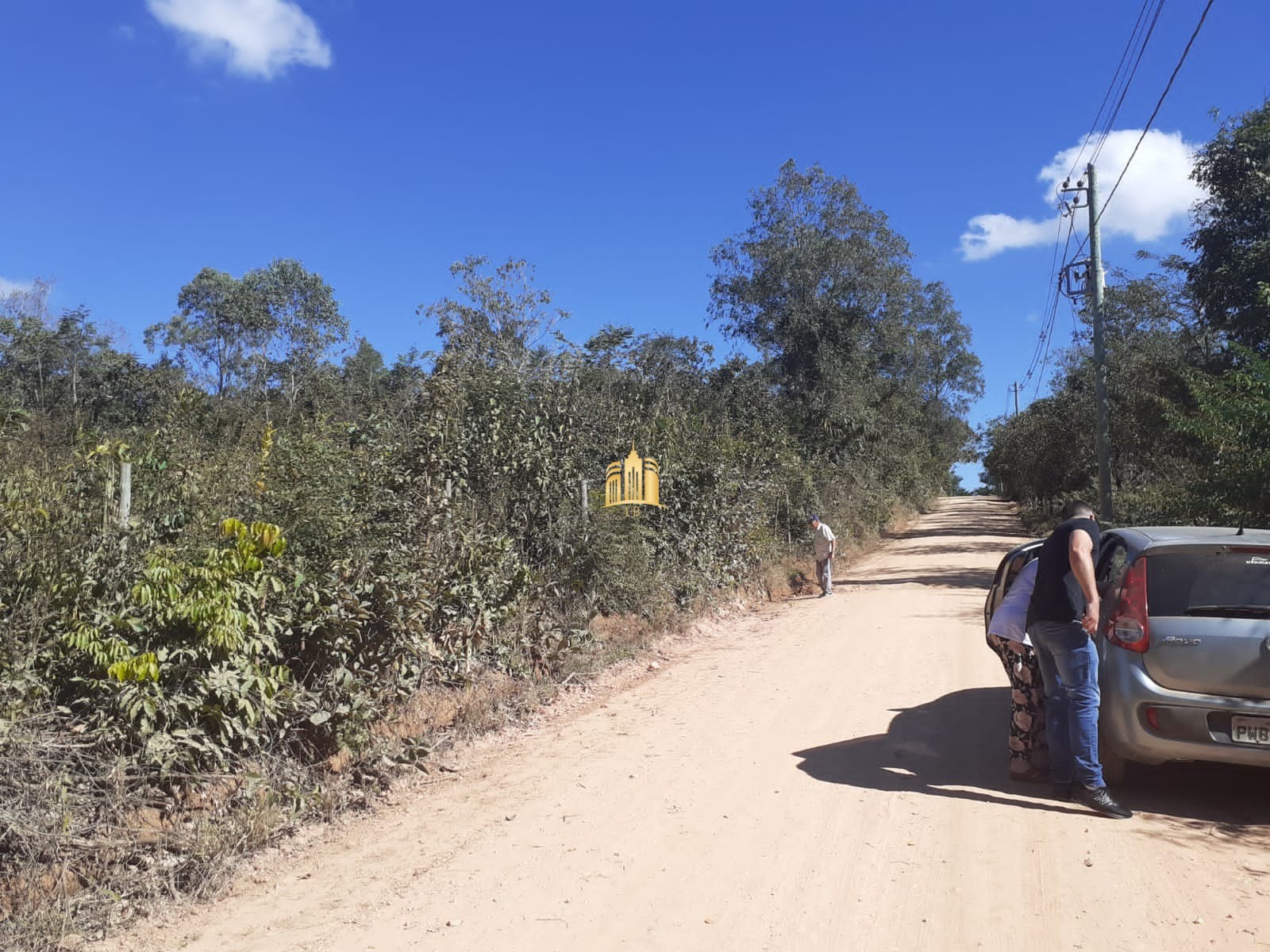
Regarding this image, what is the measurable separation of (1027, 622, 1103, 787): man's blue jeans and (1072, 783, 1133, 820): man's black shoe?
0.04m

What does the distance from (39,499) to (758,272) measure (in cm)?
2560

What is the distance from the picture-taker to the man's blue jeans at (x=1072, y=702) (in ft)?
16.1

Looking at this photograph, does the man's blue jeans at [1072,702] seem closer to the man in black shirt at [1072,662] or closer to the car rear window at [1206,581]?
the man in black shirt at [1072,662]

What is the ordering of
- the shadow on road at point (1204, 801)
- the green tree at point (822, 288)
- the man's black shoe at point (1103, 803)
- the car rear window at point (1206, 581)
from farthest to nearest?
the green tree at point (822, 288) → the car rear window at point (1206, 581) → the man's black shoe at point (1103, 803) → the shadow on road at point (1204, 801)

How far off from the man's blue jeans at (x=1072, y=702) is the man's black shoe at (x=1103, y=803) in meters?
0.04

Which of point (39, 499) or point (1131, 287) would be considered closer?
point (39, 499)

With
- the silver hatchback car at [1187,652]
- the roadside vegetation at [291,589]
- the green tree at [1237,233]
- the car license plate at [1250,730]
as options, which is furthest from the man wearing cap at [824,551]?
the car license plate at [1250,730]

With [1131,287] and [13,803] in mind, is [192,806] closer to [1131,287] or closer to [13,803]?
[13,803]

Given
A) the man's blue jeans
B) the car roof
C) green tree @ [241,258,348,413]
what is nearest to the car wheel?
the man's blue jeans

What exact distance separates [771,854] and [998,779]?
1855 mm

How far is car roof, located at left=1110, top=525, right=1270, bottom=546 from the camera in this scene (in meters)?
5.13

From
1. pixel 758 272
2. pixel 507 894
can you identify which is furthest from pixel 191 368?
pixel 507 894

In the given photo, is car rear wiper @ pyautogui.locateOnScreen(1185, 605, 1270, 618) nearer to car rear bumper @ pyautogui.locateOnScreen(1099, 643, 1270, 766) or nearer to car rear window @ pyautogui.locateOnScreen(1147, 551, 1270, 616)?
car rear window @ pyautogui.locateOnScreen(1147, 551, 1270, 616)

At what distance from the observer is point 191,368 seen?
33.1 m
